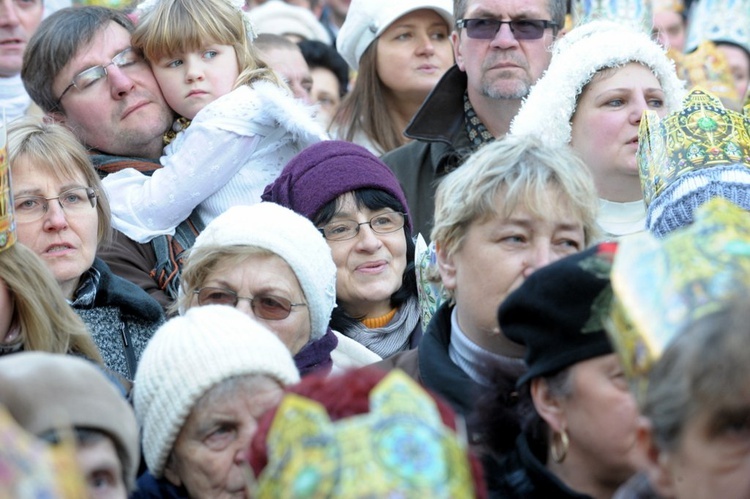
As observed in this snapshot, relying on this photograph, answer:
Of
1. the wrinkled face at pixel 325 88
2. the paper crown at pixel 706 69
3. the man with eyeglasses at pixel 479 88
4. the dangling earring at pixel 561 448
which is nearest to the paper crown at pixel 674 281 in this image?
the dangling earring at pixel 561 448

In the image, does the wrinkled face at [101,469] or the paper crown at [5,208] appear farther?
the paper crown at [5,208]

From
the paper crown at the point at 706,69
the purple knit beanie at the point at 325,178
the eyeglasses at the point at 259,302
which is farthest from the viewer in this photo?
the paper crown at the point at 706,69

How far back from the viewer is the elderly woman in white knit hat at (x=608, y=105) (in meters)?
4.96

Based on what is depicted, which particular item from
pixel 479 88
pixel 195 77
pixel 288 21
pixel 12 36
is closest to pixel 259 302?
pixel 195 77

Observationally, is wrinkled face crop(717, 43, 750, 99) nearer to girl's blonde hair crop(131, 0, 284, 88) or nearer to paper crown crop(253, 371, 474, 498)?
girl's blonde hair crop(131, 0, 284, 88)

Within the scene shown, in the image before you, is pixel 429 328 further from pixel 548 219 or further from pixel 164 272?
pixel 164 272

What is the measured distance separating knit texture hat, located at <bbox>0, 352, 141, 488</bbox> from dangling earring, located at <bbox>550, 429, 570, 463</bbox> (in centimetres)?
97

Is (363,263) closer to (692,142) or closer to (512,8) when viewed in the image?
(692,142)

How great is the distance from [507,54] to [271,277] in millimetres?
1991

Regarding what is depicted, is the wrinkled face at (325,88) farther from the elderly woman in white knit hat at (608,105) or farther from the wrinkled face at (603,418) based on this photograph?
the wrinkled face at (603,418)

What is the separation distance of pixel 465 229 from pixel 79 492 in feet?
6.15

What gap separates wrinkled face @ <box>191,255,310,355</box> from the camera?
13.5ft

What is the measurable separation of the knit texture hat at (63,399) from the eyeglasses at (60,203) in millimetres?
1664

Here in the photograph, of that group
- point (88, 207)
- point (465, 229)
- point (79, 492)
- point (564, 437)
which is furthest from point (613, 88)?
point (79, 492)
